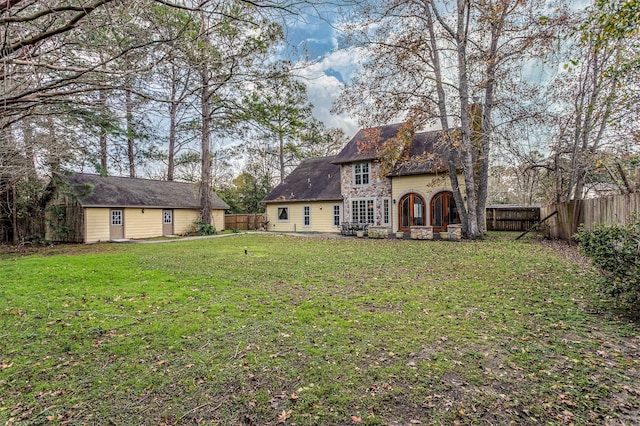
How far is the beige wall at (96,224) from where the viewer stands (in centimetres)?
1739

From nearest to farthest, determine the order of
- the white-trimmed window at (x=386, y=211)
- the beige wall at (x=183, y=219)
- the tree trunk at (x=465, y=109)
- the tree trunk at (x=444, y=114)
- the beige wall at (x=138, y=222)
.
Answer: the tree trunk at (x=465, y=109) < the tree trunk at (x=444, y=114) < the beige wall at (x=138, y=222) < the white-trimmed window at (x=386, y=211) < the beige wall at (x=183, y=219)

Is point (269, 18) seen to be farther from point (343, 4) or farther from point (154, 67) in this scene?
point (154, 67)

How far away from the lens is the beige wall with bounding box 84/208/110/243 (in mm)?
17391

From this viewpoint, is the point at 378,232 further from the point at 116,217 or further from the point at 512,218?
the point at 116,217

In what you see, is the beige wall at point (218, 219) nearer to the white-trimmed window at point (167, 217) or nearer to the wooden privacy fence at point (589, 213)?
the white-trimmed window at point (167, 217)

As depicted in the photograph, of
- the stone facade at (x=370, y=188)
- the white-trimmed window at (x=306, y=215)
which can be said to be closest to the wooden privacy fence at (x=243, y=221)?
the white-trimmed window at (x=306, y=215)

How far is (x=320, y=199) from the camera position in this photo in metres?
21.2

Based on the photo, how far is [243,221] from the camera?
88.2 feet

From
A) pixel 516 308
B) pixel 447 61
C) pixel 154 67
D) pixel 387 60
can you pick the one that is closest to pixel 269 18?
pixel 154 67

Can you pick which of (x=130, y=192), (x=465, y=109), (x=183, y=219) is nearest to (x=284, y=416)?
(x=465, y=109)

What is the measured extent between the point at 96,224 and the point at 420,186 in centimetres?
1886

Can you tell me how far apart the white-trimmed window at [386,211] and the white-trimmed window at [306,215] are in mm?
5515

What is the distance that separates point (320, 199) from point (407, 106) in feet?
27.9

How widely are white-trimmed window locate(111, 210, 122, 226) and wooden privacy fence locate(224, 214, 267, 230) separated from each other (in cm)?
923
